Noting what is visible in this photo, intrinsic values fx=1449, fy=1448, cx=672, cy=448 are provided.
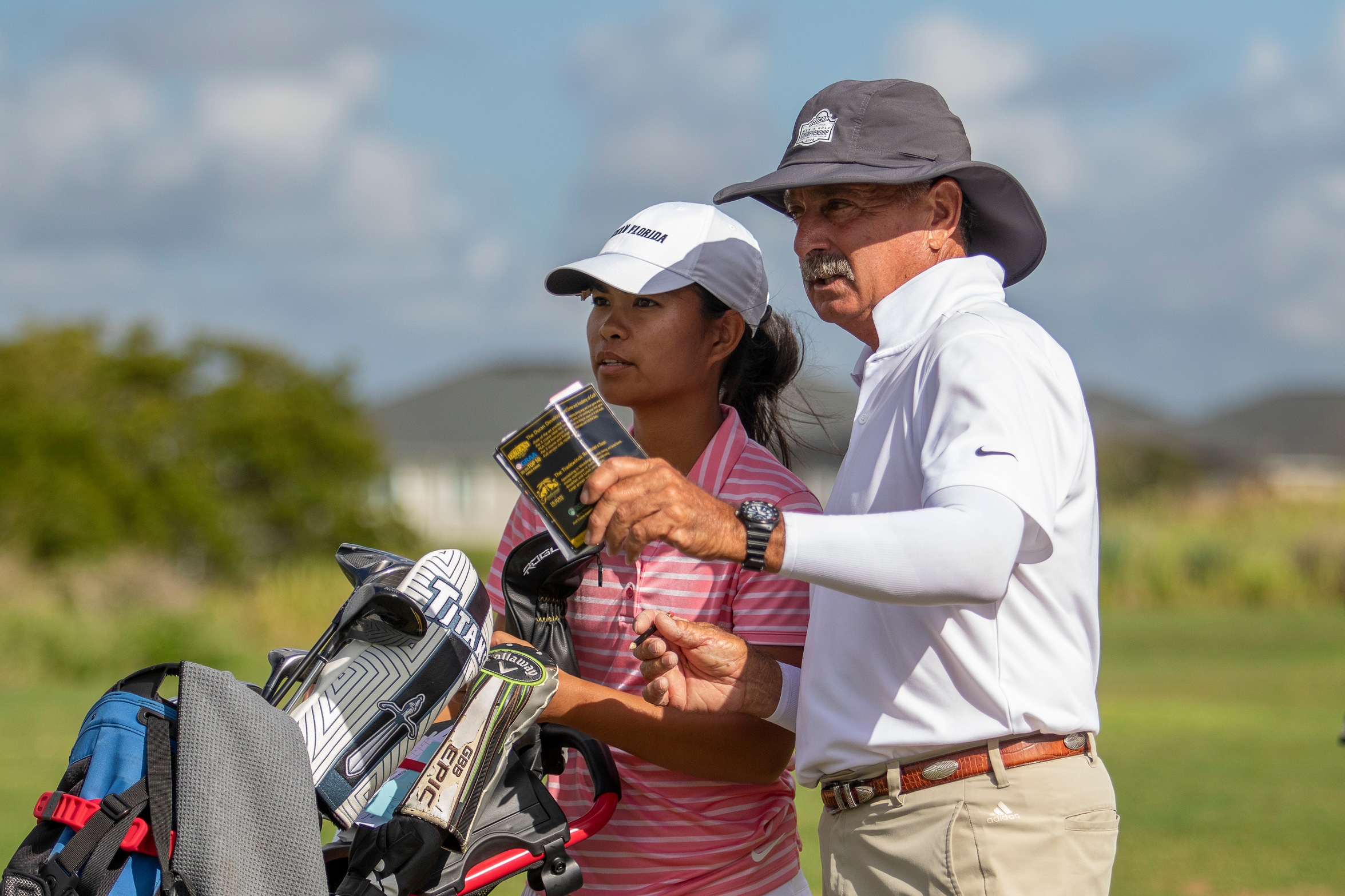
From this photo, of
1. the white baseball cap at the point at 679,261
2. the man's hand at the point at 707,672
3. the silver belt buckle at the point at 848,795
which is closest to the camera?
the silver belt buckle at the point at 848,795

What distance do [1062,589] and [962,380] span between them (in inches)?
17.3

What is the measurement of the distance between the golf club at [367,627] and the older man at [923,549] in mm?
394

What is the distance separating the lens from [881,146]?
2.69 metres

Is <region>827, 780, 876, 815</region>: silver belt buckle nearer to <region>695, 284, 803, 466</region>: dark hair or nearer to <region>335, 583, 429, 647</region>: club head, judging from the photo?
<region>335, 583, 429, 647</region>: club head

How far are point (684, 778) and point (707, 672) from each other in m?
0.28

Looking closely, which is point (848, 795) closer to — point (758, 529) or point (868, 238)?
point (758, 529)

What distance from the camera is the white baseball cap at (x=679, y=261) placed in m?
3.09

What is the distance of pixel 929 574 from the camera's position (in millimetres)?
2113

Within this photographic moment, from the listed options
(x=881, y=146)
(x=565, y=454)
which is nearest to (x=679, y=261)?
(x=881, y=146)

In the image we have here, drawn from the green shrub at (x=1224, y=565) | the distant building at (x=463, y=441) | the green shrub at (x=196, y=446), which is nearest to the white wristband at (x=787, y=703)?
the green shrub at (x=196, y=446)

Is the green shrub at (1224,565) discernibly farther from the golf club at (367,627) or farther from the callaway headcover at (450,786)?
the golf club at (367,627)

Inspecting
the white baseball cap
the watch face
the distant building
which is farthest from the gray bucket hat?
the distant building

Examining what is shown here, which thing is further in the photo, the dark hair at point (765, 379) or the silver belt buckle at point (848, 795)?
the dark hair at point (765, 379)

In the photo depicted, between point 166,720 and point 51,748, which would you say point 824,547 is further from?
point 51,748
